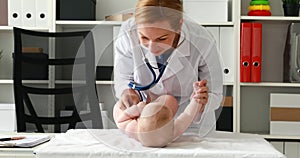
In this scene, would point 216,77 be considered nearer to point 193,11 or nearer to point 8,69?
point 193,11

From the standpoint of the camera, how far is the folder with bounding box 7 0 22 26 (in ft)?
10.5

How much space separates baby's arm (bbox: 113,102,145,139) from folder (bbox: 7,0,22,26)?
2087mm

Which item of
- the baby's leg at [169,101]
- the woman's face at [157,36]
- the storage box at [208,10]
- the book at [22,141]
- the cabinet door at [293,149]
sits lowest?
the cabinet door at [293,149]

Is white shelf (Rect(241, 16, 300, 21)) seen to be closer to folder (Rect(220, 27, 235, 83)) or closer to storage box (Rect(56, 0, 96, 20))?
folder (Rect(220, 27, 235, 83))

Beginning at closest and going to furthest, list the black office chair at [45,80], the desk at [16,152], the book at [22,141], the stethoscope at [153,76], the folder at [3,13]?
the stethoscope at [153,76] < the desk at [16,152] < the book at [22,141] < the black office chair at [45,80] < the folder at [3,13]

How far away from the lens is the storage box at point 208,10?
313 centimetres

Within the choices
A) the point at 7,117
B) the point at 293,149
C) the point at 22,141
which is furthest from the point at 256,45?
the point at 22,141

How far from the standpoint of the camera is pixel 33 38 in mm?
3385

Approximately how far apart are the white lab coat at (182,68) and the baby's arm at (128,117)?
4 cm

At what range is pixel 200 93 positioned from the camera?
1.29 meters

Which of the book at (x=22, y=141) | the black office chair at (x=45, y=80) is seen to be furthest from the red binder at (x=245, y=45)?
the book at (x=22, y=141)

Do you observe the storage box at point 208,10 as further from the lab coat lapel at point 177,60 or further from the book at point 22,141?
the lab coat lapel at point 177,60

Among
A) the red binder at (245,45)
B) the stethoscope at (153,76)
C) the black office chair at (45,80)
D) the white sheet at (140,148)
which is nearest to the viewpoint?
the white sheet at (140,148)

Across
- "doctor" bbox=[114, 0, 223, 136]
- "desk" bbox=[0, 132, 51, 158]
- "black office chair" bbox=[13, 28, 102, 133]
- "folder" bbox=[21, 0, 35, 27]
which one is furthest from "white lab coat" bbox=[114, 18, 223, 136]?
"folder" bbox=[21, 0, 35, 27]
